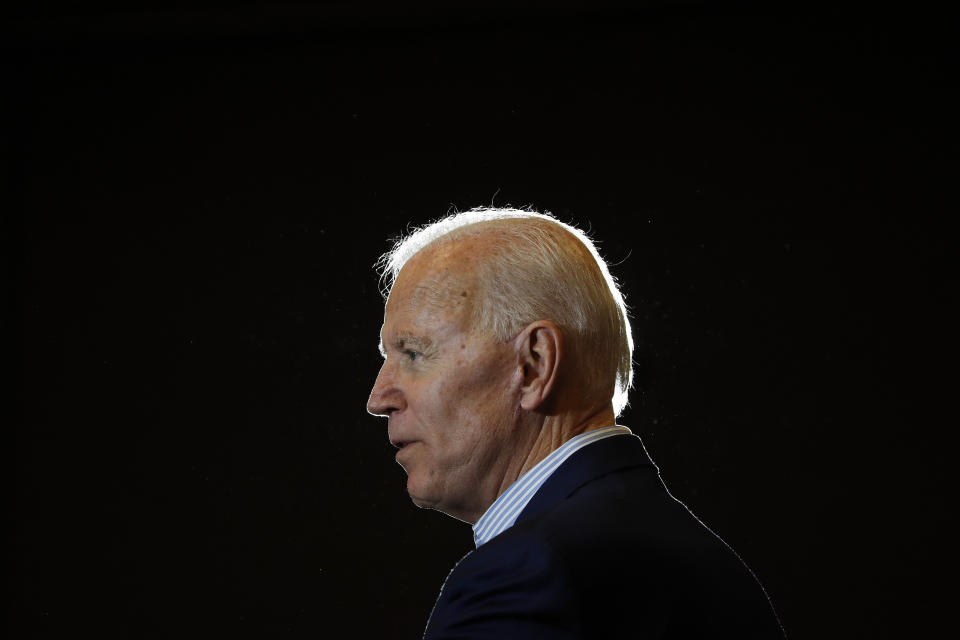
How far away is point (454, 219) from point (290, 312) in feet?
6.32

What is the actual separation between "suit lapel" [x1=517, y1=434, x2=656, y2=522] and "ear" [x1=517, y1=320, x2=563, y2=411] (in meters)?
0.11

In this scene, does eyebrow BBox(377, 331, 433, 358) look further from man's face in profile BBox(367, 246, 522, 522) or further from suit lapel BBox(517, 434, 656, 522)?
suit lapel BBox(517, 434, 656, 522)

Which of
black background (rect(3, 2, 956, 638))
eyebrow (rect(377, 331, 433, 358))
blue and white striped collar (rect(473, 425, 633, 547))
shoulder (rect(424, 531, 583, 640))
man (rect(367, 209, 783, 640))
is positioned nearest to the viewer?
shoulder (rect(424, 531, 583, 640))

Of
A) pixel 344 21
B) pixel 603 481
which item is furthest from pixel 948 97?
pixel 603 481

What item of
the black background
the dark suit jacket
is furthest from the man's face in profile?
the black background

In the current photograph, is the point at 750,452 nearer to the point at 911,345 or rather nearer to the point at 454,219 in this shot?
the point at 911,345

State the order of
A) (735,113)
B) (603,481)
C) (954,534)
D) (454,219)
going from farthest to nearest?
(735,113) → (954,534) → (454,219) → (603,481)

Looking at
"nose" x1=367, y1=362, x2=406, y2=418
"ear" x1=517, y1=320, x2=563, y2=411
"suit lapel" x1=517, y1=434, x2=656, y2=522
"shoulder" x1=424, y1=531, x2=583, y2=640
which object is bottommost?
"shoulder" x1=424, y1=531, x2=583, y2=640

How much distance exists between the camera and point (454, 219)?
1.47m

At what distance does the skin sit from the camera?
127cm

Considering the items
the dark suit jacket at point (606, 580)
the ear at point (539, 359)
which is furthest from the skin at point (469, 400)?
the dark suit jacket at point (606, 580)

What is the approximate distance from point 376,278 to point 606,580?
243 cm

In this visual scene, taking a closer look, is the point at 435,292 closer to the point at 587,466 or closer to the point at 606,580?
the point at 587,466

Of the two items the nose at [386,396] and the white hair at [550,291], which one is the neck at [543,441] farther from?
the nose at [386,396]
